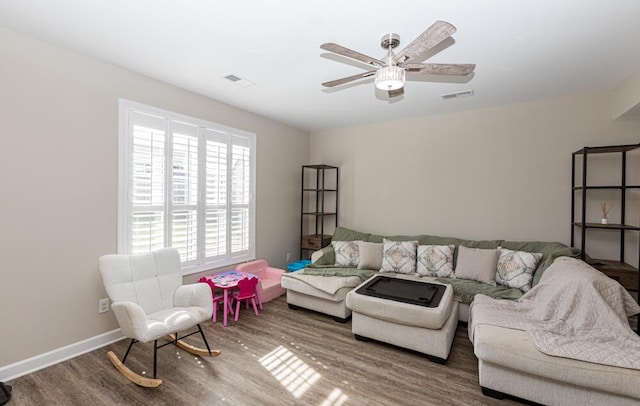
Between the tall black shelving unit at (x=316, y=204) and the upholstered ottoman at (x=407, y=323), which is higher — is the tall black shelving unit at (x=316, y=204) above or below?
above

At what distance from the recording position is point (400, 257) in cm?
391

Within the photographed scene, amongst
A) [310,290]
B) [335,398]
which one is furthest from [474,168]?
[335,398]

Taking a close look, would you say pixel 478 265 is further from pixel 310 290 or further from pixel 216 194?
pixel 216 194

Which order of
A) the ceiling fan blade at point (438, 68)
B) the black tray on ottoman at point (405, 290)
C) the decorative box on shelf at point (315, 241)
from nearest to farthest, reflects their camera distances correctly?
the ceiling fan blade at point (438, 68), the black tray on ottoman at point (405, 290), the decorative box on shelf at point (315, 241)

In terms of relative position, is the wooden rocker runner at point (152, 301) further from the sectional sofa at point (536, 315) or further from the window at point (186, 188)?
the sectional sofa at point (536, 315)

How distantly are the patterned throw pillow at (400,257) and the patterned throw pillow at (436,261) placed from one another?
0.35ft

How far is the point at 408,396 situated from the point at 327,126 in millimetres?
4102

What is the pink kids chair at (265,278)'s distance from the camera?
388 cm

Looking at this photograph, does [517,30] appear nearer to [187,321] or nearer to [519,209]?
[519,209]

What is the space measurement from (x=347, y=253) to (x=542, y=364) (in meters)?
2.59

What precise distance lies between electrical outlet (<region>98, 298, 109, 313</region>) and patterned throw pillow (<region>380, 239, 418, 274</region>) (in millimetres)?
3175

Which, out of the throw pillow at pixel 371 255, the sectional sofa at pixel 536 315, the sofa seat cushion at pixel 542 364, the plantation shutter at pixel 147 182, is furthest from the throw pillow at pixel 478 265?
the plantation shutter at pixel 147 182

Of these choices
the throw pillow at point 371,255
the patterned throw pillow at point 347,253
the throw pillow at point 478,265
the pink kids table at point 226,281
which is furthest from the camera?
the patterned throw pillow at point 347,253

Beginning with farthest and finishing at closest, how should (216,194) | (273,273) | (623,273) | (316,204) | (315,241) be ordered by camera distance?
(316,204)
(315,241)
(273,273)
(216,194)
(623,273)
